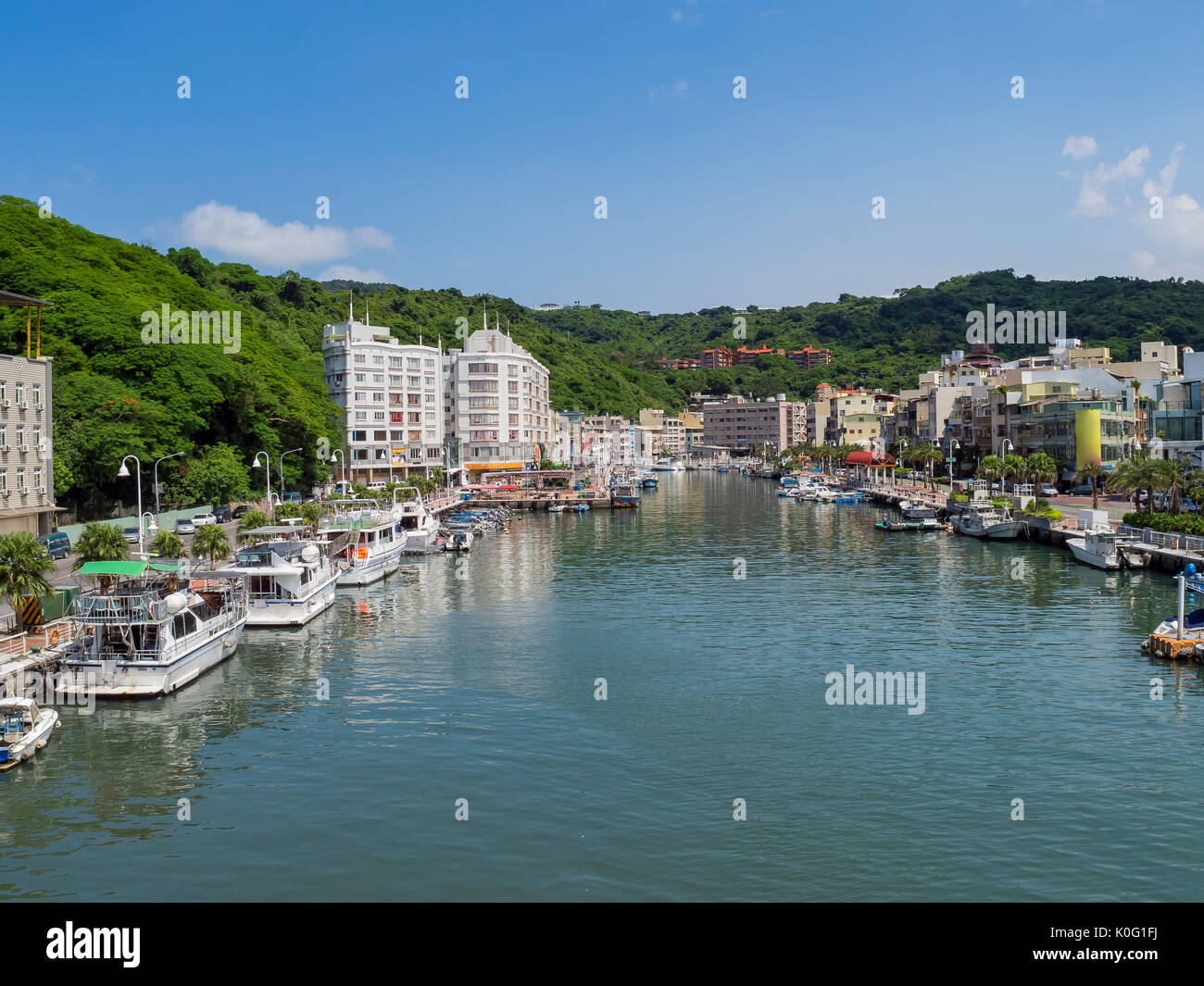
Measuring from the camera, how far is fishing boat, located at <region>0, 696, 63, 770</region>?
84.8ft

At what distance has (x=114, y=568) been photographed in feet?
108

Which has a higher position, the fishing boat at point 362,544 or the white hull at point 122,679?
the fishing boat at point 362,544

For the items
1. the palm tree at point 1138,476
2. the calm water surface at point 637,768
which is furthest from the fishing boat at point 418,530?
the palm tree at point 1138,476

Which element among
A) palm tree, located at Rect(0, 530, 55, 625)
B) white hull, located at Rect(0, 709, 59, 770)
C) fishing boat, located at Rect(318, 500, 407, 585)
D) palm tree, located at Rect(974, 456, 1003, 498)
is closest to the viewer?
white hull, located at Rect(0, 709, 59, 770)

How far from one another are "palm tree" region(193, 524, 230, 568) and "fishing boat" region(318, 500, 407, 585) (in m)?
6.97

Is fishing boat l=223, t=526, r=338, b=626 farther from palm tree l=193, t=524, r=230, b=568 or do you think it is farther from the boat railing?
the boat railing

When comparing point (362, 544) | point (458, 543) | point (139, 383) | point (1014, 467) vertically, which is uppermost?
point (139, 383)

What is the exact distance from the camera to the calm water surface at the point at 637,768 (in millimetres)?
20188

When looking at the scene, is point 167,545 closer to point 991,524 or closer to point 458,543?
point 458,543

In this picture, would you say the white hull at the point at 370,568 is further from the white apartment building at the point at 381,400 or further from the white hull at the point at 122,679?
the white apartment building at the point at 381,400

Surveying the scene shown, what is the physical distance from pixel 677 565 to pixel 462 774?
4372 cm

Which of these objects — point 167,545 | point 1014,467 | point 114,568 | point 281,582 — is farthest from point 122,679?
point 1014,467

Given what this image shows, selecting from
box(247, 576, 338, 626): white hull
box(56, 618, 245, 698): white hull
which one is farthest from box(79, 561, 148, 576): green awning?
box(247, 576, 338, 626): white hull

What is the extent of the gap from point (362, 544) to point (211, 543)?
1374cm
